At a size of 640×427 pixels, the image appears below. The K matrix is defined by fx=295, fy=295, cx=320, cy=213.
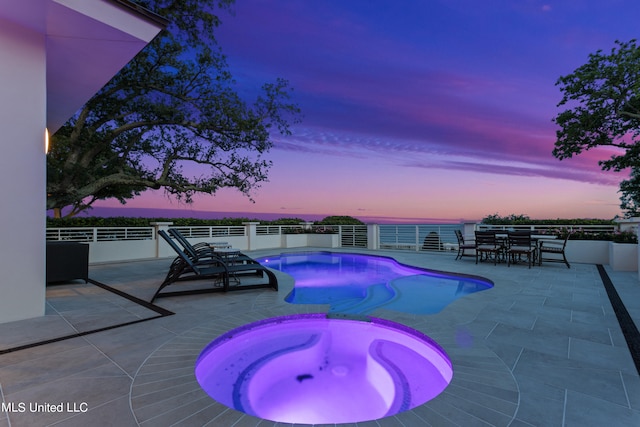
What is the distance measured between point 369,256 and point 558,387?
29.0 ft

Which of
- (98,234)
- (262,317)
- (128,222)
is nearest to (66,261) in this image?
(262,317)

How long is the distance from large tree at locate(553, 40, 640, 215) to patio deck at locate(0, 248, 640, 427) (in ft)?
33.3

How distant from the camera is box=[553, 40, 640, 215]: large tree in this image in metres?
10.7

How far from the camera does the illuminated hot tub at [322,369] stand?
230 centimetres

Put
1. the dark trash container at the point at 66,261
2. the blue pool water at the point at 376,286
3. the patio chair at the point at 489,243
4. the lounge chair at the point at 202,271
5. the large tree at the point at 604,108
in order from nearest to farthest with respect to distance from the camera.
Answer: the lounge chair at the point at 202,271 → the blue pool water at the point at 376,286 → the dark trash container at the point at 66,261 → the patio chair at the point at 489,243 → the large tree at the point at 604,108

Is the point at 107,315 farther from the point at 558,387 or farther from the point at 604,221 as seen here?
the point at 604,221

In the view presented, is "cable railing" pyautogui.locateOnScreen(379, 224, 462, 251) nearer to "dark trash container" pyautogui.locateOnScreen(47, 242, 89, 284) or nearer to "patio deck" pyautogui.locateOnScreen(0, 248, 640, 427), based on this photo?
"patio deck" pyautogui.locateOnScreen(0, 248, 640, 427)

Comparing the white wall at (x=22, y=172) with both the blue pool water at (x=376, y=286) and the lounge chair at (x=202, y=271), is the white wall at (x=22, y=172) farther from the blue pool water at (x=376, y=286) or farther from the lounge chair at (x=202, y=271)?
the blue pool water at (x=376, y=286)

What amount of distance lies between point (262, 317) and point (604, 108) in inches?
588

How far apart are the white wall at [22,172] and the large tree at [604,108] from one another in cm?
1570

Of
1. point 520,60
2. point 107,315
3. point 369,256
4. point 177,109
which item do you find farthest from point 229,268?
point 520,60

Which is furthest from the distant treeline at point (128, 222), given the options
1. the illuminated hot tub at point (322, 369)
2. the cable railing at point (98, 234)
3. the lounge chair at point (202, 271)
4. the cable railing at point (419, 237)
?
the illuminated hot tub at point (322, 369)

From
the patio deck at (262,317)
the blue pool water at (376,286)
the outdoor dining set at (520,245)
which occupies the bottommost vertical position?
the blue pool water at (376,286)

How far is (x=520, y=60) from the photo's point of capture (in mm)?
9922
